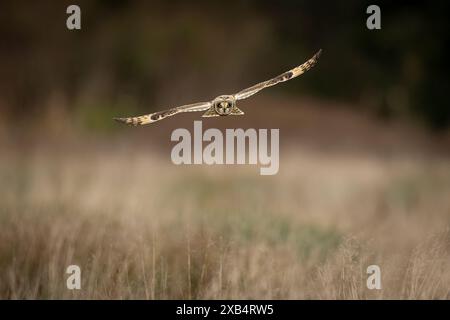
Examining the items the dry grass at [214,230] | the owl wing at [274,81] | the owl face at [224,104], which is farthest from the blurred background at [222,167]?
the owl face at [224,104]

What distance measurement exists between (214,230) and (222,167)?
5.38m

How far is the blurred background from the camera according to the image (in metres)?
4.30

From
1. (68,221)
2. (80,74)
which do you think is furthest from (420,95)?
(68,221)

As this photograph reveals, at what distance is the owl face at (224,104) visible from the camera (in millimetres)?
2930

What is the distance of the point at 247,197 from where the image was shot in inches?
354

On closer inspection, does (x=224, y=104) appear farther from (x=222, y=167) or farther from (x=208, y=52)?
(x=208, y=52)

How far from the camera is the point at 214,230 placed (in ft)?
16.0

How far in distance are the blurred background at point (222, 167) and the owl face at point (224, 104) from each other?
132 centimetres

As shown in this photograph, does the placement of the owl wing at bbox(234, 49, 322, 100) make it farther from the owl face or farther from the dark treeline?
the dark treeline

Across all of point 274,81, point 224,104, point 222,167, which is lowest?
point 224,104

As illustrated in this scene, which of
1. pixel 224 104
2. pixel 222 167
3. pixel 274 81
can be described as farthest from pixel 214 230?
pixel 222 167

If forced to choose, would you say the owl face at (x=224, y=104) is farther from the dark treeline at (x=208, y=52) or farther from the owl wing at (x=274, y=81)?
the dark treeline at (x=208, y=52)

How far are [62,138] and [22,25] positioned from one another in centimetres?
350
